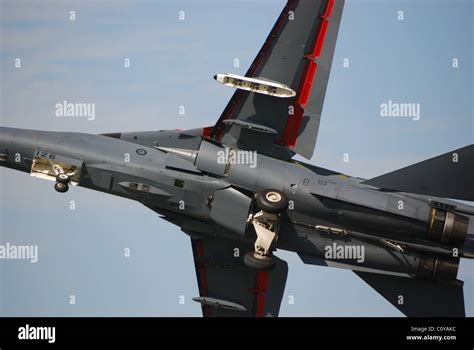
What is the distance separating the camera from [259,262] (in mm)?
23234

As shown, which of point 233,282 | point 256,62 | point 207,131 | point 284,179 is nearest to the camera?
point 284,179

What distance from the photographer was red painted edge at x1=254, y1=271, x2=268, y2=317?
2670cm

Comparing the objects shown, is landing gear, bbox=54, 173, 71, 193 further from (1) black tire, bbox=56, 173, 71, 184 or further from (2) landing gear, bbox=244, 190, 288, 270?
(2) landing gear, bbox=244, 190, 288, 270

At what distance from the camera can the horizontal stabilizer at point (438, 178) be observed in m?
23.5

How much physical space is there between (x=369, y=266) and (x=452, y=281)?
259cm

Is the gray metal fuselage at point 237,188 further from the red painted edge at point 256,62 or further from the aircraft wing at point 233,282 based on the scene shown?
the aircraft wing at point 233,282

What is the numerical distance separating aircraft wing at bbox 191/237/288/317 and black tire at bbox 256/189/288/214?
399 cm

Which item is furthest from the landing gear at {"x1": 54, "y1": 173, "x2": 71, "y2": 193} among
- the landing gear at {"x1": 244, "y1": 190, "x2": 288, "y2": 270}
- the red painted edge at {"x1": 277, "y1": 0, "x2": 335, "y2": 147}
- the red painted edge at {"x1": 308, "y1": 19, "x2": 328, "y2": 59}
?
the red painted edge at {"x1": 308, "y1": 19, "x2": 328, "y2": 59}

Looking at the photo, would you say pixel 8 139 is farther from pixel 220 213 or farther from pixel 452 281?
pixel 452 281

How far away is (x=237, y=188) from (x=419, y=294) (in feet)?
22.7

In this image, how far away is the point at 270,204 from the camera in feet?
74.0

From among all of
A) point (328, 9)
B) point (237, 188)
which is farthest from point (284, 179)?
point (328, 9)

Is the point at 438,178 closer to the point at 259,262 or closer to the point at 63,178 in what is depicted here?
the point at 259,262
